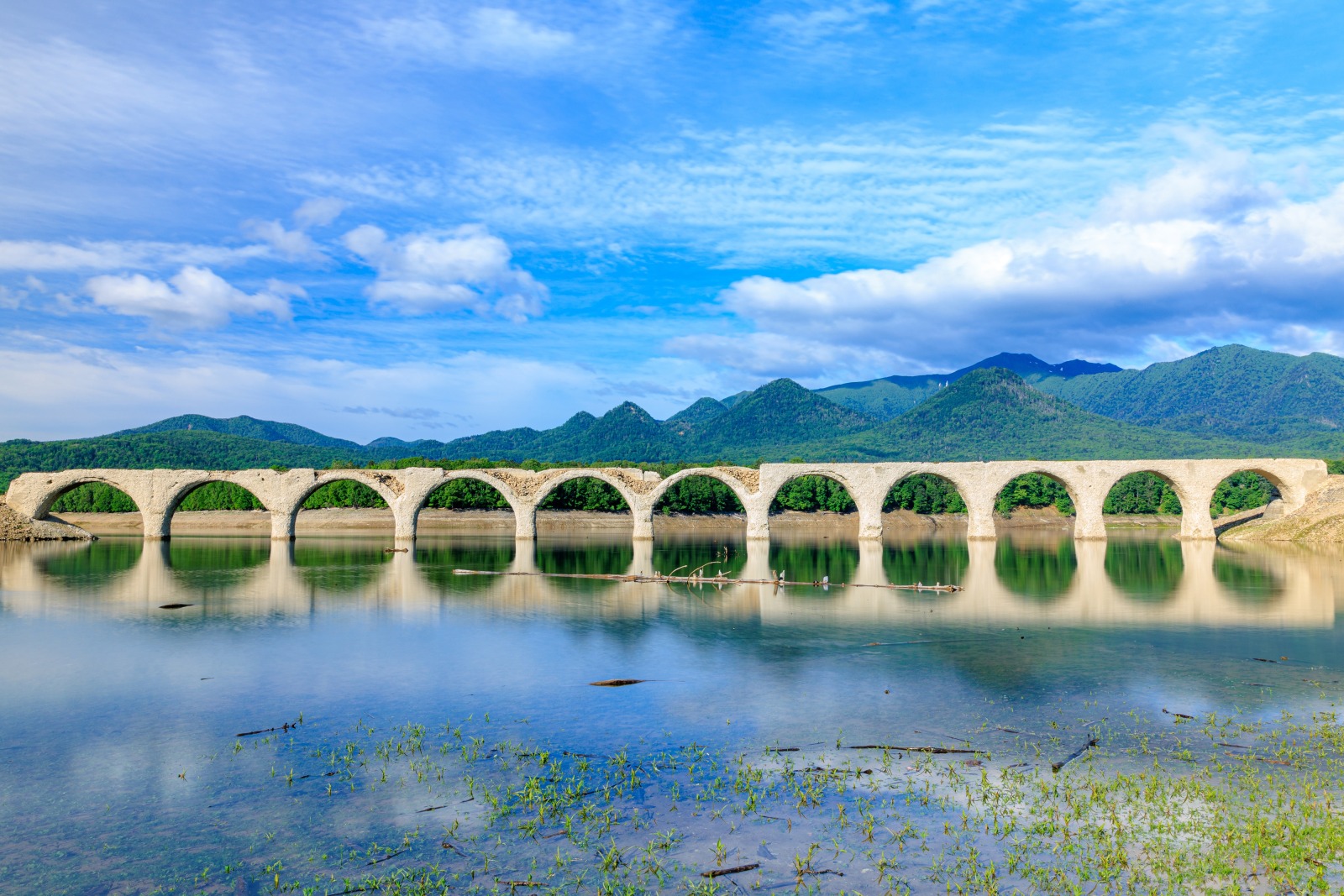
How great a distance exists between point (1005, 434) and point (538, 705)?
373 feet

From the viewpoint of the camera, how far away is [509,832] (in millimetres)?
7965

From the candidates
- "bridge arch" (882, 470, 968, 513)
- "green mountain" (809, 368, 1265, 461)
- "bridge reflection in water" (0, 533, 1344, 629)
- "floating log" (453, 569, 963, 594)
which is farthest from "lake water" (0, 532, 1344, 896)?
"green mountain" (809, 368, 1265, 461)

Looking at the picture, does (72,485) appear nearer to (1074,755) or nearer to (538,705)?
(538,705)

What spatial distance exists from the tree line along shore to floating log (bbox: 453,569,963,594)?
101 ft

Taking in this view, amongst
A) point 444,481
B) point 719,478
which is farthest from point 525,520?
point 719,478

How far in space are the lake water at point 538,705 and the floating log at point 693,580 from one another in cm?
38

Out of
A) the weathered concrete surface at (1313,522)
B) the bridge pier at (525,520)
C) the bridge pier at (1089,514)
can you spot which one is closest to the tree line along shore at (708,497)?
the bridge pier at (525,520)

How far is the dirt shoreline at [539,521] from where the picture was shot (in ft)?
208

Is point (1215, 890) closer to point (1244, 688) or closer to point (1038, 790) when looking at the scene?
point (1038, 790)

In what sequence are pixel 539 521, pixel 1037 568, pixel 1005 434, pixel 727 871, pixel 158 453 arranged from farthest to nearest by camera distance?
pixel 1005 434, pixel 158 453, pixel 539 521, pixel 1037 568, pixel 727 871

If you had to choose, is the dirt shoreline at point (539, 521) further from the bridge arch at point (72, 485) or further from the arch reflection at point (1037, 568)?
the arch reflection at point (1037, 568)

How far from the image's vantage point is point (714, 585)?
27625 mm

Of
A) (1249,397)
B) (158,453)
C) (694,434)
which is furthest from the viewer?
(1249,397)

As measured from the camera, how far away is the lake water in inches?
298
